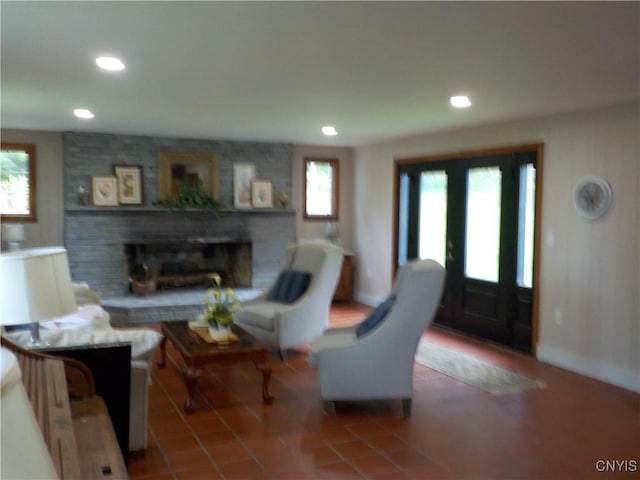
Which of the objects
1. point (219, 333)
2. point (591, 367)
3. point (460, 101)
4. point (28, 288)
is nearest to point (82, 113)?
point (219, 333)

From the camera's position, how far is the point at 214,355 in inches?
162

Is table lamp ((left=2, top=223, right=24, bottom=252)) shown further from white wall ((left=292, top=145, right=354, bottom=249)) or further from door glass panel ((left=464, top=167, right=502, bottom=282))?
door glass panel ((left=464, top=167, right=502, bottom=282))

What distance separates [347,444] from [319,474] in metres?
0.43

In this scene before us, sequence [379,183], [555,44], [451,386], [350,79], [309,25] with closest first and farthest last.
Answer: [309,25] → [555,44] → [350,79] → [451,386] → [379,183]

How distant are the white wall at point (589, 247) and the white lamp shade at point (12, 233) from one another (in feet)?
17.7

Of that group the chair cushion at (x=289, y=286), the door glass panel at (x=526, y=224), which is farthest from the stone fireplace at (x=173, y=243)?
the door glass panel at (x=526, y=224)

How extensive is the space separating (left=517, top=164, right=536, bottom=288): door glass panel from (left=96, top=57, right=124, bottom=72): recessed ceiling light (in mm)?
3904

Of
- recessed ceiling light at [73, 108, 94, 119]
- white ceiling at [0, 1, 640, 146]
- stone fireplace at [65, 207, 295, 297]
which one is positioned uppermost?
recessed ceiling light at [73, 108, 94, 119]

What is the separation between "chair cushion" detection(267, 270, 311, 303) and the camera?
5753 millimetres

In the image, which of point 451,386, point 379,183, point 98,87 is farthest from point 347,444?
point 379,183

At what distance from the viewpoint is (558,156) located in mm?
5367

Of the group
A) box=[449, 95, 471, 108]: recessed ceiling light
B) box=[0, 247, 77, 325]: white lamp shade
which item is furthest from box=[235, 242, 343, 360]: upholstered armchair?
box=[0, 247, 77, 325]: white lamp shade

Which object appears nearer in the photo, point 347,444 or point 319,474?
point 319,474

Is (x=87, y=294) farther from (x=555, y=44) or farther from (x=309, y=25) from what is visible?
(x=555, y=44)
